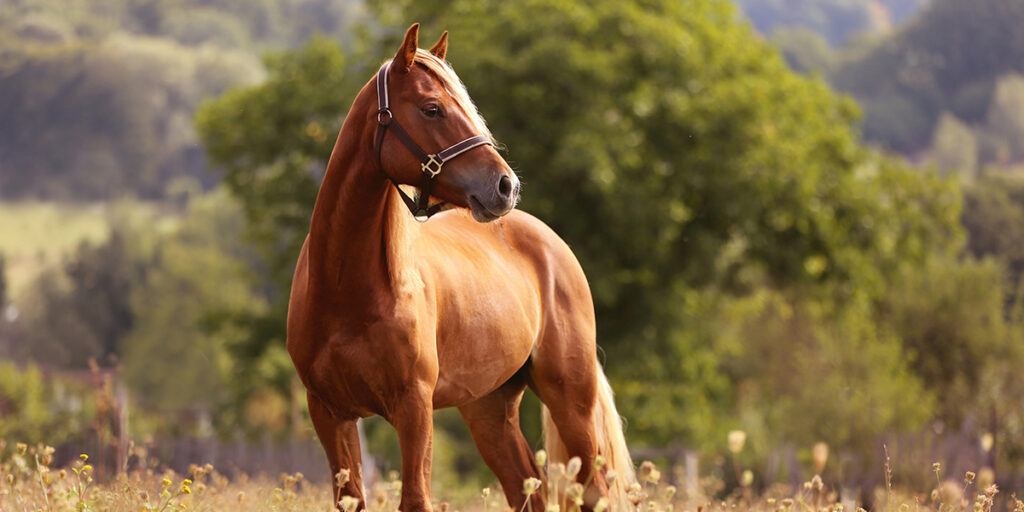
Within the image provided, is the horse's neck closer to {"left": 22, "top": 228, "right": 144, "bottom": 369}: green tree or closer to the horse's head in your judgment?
the horse's head

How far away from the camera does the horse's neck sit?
5.02 meters

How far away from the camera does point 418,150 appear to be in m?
4.86

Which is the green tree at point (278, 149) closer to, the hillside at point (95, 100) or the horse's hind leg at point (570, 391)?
the horse's hind leg at point (570, 391)

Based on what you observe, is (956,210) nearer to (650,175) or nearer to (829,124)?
(829,124)

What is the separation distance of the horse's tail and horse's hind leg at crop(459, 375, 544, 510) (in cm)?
16

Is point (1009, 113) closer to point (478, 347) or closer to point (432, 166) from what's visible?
point (478, 347)

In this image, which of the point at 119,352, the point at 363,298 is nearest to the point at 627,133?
the point at 363,298

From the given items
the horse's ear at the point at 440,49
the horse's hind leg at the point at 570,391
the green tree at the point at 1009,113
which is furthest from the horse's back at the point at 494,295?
the green tree at the point at 1009,113

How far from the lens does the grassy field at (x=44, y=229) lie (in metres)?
77.9

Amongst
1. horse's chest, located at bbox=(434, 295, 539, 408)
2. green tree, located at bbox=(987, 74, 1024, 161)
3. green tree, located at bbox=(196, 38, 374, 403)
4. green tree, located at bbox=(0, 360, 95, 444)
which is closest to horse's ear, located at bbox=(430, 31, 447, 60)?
horse's chest, located at bbox=(434, 295, 539, 408)

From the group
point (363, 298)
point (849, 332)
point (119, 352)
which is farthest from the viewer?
point (119, 352)

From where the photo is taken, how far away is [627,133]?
20094 mm

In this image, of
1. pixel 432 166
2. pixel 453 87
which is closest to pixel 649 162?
pixel 453 87

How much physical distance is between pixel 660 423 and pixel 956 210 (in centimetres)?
831
